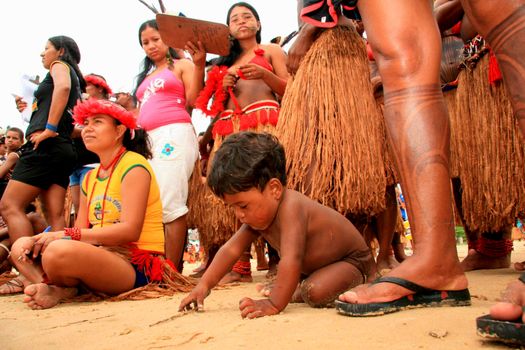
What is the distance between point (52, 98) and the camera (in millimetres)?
3602

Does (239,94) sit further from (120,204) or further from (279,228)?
(279,228)

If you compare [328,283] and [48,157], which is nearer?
[328,283]

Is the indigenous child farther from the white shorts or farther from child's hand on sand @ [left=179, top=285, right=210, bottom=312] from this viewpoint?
the white shorts

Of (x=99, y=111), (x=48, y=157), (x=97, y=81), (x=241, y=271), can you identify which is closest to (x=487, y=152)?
(x=241, y=271)

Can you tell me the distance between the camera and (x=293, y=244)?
1748 millimetres

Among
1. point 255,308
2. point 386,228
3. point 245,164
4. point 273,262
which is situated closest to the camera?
point 255,308

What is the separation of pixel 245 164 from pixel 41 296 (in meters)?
1.26

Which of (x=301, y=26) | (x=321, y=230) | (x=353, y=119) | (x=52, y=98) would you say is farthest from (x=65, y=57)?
(x=321, y=230)

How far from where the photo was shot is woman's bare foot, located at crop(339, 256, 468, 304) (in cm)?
135

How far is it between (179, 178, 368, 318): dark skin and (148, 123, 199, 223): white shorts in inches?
60.6

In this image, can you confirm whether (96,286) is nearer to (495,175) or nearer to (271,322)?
(271,322)

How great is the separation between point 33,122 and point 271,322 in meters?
2.90

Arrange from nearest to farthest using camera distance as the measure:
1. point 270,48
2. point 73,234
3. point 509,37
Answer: point 509,37, point 73,234, point 270,48

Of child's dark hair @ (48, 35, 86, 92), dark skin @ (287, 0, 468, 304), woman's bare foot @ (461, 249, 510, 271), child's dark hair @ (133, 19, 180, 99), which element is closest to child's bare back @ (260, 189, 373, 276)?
dark skin @ (287, 0, 468, 304)
